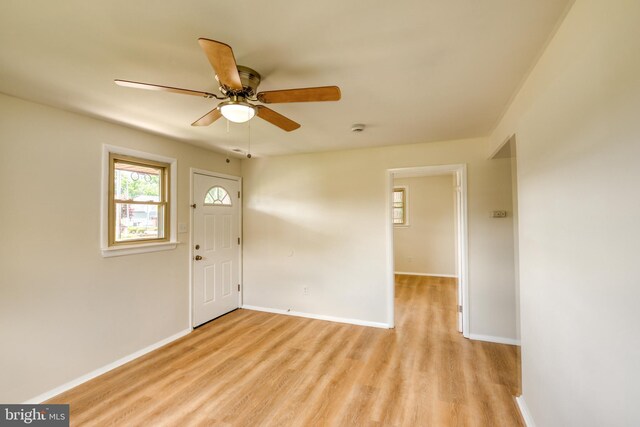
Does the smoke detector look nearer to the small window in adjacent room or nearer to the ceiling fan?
the ceiling fan

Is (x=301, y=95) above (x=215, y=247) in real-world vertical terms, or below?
above

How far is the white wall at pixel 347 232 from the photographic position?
3.21 m

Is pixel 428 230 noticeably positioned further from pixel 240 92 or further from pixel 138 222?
pixel 240 92

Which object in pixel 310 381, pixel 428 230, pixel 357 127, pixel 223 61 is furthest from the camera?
pixel 428 230

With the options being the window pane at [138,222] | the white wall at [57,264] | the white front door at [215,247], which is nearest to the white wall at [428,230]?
the white front door at [215,247]

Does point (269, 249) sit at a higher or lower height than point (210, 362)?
higher

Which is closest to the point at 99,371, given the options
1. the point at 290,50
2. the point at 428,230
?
the point at 290,50

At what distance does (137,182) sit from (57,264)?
41.2 inches

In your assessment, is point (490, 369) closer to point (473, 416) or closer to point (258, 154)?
point (473, 416)

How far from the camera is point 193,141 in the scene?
3.38 metres

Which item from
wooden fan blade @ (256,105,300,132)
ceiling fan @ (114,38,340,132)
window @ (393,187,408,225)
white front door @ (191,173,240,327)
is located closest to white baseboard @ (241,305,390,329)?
white front door @ (191,173,240,327)

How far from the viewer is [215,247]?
3947 millimetres

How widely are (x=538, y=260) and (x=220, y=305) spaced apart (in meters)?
3.82

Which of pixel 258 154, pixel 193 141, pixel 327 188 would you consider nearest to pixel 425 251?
pixel 327 188
